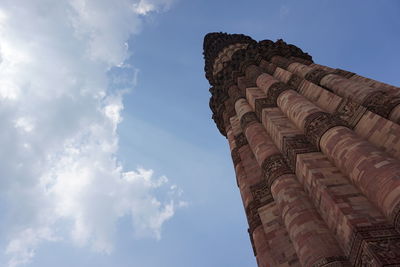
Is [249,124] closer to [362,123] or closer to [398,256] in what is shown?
[362,123]

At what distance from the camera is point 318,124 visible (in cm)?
973

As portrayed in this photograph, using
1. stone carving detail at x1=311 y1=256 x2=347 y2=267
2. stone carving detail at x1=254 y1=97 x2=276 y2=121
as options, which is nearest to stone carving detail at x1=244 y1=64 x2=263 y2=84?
stone carving detail at x1=254 y1=97 x2=276 y2=121

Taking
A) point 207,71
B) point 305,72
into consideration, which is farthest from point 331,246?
point 207,71

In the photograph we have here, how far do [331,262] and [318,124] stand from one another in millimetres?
4152

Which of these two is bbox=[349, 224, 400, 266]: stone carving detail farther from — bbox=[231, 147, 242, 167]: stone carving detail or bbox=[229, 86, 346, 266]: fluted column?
bbox=[231, 147, 242, 167]: stone carving detail

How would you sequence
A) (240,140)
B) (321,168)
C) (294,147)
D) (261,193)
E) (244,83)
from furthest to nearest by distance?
(244,83), (240,140), (261,193), (294,147), (321,168)

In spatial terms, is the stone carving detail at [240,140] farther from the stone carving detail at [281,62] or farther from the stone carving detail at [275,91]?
the stone carving detail at [281,62]

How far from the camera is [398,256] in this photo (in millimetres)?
5777

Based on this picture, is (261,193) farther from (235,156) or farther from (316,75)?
(316,75)

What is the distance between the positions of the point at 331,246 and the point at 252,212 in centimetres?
542

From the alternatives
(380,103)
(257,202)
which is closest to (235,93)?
(257,202)

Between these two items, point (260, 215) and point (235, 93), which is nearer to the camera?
point (260, 215)

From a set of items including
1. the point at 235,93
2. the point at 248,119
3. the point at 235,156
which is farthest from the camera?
the point at 235,93

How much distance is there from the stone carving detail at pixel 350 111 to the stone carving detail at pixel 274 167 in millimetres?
2142
